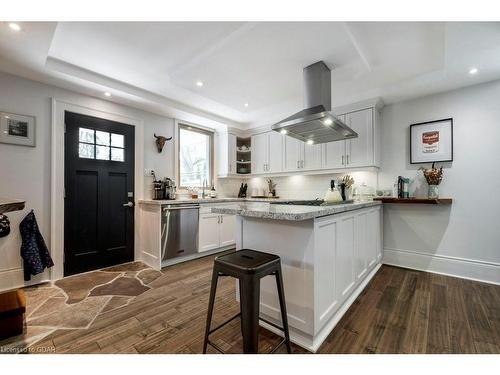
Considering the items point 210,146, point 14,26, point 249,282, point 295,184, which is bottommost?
point 249,282

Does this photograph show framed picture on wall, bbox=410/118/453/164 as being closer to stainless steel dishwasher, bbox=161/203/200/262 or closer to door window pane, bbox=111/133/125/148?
stainless steel dishwasher, bbox=161/203/200/262

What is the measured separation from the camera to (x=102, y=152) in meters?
3.24

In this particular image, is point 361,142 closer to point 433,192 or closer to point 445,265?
point 433,192

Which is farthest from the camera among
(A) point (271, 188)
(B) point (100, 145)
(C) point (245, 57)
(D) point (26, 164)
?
(A) point (271, 188)

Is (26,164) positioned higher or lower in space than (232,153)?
lower

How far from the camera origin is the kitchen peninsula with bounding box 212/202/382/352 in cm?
155

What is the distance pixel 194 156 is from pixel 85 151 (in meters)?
1.86

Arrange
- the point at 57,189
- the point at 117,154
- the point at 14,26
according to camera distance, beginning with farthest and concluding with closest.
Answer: the point at 117,154
the point at 57,189
the point at 14,26

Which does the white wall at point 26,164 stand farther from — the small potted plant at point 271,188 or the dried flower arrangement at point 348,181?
the dried flower arrangement at point 348,181

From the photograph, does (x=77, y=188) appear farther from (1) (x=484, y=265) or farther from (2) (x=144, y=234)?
(1) (x=484, y=265)

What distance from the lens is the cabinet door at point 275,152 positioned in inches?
173

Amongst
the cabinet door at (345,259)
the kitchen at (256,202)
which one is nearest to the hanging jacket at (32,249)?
the kitchen at (256,202)

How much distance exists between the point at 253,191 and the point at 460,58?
3.77 metres

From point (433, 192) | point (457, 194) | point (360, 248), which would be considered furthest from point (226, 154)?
point (457, 194)
